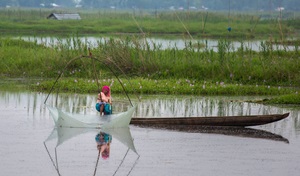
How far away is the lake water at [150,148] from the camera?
9805mm

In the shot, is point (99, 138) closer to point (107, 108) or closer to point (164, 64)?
point (107, 108)

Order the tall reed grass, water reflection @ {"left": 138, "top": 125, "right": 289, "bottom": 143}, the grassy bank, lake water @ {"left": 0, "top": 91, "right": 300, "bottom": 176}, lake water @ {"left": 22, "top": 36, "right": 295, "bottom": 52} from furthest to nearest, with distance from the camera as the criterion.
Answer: the grassy bank < lake water @ {"left": 22, "top": 36, "right": 295, "bottom": 52} < the tall reed grass < water reflection @ {"left": 138, "top": 125, "right": 289, "bottom": 143} < lake water @ {"left": 0, "top": 91, "right": 300, "bottom": 176}

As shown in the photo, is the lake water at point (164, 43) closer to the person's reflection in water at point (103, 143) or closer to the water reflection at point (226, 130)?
the water reflection at point (226, 130)

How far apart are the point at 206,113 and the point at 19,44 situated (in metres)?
10.6

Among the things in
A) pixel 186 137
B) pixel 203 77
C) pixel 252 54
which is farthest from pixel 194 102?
pixel 252 54

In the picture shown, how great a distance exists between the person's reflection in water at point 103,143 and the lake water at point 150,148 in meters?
0.09

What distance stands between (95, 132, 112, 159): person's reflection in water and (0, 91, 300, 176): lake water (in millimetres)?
90

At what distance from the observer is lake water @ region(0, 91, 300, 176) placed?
9805 mm

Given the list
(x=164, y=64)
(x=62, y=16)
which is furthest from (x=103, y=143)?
(x=62, y=16)

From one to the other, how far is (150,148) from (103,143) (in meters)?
0.79

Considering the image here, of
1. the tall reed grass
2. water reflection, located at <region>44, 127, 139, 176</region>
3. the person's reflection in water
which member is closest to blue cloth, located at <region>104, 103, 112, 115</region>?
water reflection, located at <region>44, 127, 139, 176</region>

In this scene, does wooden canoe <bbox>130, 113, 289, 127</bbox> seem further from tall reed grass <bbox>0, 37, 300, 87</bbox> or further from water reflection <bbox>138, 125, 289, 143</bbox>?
tall reed grass <bbox>0, 37, 300, 87</bbox>

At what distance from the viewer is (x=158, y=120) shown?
12938mm

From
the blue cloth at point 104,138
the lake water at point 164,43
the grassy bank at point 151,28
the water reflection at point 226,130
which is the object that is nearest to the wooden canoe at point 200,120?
the water reflection at point 226,130
